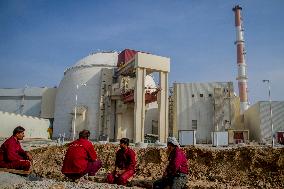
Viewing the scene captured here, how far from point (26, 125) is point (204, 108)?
26691mm

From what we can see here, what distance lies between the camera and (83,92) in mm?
43812

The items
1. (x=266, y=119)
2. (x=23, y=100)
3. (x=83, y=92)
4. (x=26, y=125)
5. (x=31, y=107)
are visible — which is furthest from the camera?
(x=23, y=100)

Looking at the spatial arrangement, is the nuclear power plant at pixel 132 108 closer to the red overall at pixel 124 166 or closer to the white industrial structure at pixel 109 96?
the white industrial structure at pixel 109 96

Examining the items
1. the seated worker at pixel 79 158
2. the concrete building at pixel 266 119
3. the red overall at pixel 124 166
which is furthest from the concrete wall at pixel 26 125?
the seated worker at pixel 79 158

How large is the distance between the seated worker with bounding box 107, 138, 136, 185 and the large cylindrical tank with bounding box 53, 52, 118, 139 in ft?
111

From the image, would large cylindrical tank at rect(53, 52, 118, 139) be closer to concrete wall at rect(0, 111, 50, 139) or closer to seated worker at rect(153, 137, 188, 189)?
concrete wall at rect(0, 111, 50, 139)

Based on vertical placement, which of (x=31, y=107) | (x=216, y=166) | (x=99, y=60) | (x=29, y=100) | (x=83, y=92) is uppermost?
(x=99, y=60)

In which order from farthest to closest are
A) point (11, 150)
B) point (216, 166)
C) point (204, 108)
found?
point (204, 108)
point (216, 166)
point (11, 150)

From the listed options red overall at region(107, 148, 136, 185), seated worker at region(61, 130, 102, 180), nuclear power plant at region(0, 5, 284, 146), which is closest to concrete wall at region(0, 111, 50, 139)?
nuclear power plant at region(0, 5, 284, 146)

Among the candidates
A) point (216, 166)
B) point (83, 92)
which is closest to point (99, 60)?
point (83, 92)

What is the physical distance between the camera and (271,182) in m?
12.3

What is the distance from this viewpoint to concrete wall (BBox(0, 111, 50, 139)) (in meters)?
40.4

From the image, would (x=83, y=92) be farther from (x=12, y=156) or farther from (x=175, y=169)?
(x=175, y=169)

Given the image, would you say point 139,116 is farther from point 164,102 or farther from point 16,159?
point 16,159
